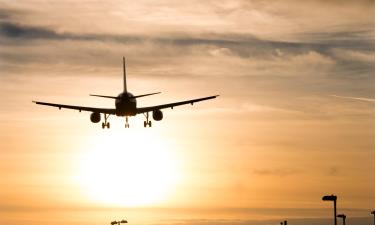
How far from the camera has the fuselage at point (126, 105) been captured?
16812cm

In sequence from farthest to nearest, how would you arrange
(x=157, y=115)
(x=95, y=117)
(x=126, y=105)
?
(x=95, y=117)
(x=157, y=115)
(x=126, y=105)

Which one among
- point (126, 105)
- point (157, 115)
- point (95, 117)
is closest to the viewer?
point (126, 105)

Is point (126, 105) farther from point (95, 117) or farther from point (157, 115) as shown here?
point (95, 117)

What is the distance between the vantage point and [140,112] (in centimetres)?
17562

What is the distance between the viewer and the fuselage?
552 feet

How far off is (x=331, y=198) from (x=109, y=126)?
50863 millimetres

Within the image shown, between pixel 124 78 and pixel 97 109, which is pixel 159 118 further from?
pixel 124 78

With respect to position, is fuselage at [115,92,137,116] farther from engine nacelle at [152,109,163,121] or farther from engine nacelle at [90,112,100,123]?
engine nacelle at [90,112,100,123]

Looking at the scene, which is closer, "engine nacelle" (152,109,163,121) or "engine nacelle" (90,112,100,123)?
"engine nacelle" (152,109,163,121)

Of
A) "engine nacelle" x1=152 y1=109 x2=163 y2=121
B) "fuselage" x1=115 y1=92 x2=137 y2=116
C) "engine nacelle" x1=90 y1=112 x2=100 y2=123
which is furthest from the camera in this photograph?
"engine nacelle" x1=90 y1=112 x2=100 y2=123

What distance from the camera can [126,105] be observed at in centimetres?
16812

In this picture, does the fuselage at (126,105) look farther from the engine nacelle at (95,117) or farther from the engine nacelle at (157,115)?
the engine nacelle at (95,117)

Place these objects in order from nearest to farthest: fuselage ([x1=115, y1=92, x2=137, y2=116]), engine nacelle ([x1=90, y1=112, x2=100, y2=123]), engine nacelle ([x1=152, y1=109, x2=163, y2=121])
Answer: fuselage ([x1=115, y1=92, x2=137, y2=116]) → engine nacelle ([x1=152, y1=109, x2=163, y2=121]) → engine nacelle ([x1=90, y1=112, x2=100, y2=123])

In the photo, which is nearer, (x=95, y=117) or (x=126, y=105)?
(x=126, y=105)
